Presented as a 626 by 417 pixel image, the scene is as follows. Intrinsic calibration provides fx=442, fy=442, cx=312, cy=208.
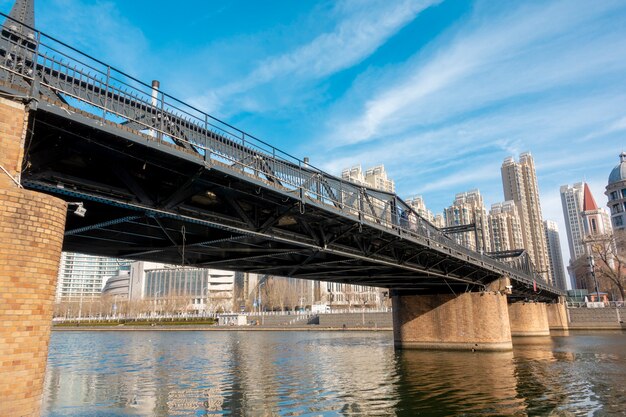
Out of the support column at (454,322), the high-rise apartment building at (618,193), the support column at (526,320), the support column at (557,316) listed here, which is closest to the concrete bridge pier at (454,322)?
the support column at (454,322)

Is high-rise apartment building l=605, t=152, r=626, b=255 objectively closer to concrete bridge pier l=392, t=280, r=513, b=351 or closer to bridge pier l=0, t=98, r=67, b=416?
concrete bridge pier l=392, t=280, r=513, b=351

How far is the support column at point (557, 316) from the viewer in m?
80.1

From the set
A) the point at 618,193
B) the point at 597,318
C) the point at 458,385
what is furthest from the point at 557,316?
the point at 618,193

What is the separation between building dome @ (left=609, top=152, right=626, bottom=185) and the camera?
474 ft

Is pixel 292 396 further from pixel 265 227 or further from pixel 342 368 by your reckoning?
pixel 342 368

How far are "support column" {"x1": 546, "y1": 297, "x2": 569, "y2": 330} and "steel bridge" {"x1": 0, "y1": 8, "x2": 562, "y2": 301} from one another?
63.3 metres

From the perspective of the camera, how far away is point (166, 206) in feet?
48.0

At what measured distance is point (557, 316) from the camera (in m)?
80.2

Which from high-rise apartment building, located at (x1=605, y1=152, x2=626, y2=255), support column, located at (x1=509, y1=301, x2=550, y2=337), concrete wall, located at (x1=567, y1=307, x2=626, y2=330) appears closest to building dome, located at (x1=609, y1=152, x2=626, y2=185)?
high-rise apartment building, located at (x1=605, y1=152, x2=626, y2=255)

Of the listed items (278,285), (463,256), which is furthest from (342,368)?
(278,285)

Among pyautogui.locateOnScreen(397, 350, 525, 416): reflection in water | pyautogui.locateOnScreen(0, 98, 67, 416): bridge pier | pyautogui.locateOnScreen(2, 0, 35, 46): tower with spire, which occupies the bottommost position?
pyautogui.locateOnScreen(397, 350, 525, 416): reflection in water

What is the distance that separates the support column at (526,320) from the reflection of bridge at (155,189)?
42009 mm

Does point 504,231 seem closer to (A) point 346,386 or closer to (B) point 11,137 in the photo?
(A) point 346,386

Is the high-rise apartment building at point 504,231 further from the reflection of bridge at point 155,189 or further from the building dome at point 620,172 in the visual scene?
the reflection of bridge at point 155,189
